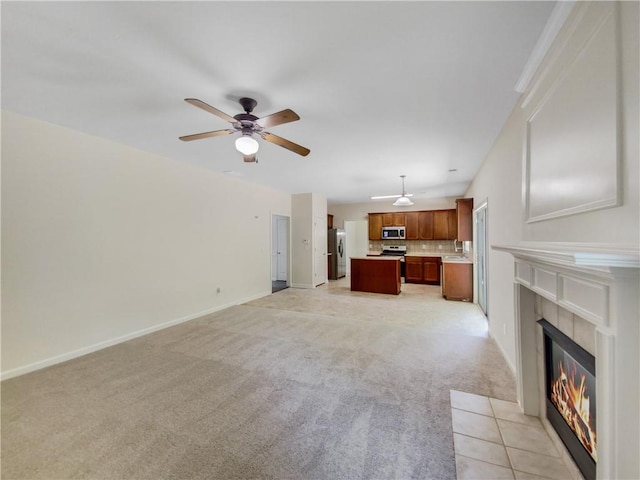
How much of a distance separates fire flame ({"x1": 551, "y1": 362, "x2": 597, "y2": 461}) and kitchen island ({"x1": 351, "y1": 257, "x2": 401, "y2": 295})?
433cm

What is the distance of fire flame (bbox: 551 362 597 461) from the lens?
1.33 m

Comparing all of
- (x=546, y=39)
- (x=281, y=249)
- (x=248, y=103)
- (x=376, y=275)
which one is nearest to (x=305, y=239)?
(x=281, y=249)

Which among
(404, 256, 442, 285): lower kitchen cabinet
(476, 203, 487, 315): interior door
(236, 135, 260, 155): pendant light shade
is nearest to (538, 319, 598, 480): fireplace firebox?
(236, 135, 260, 155): pendant light shade

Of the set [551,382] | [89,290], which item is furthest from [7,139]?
[551,382]

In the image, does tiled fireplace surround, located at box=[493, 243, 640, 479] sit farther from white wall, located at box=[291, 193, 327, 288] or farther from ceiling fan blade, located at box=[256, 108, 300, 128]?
white wall, located at box=[291, 193, 327, 288]

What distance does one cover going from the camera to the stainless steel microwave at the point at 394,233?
8.02 m

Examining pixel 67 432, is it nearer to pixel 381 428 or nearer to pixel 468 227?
pixel 381 428

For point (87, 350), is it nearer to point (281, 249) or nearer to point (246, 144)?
point (246, 144)

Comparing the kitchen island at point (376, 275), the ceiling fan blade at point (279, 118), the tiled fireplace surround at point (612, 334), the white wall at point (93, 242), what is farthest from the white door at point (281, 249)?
the tiled fireplace surround at point (612, 334)

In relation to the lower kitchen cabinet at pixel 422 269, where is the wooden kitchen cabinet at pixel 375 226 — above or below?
above

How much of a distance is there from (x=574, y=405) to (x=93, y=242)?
15.1 feet

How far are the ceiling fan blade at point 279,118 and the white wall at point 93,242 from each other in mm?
2391

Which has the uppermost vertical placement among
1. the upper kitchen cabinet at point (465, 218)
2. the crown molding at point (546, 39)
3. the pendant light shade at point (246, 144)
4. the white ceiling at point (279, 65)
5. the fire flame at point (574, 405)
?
the white ceiling at point (279, 65)

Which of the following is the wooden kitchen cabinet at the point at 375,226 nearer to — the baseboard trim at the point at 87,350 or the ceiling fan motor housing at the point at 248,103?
the baseboard trim at the point at 87,350
